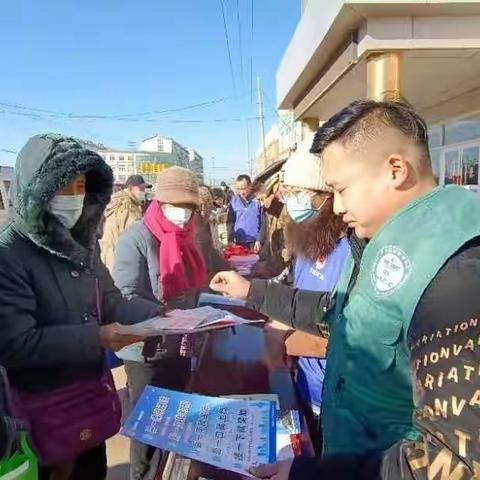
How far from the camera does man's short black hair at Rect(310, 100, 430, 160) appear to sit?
0.92 m

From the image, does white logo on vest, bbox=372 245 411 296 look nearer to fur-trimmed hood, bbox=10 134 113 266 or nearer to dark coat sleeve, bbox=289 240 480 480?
dark coat sleeve, bbox=289 240 480 480

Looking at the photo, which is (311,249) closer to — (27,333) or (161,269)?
(161,269)

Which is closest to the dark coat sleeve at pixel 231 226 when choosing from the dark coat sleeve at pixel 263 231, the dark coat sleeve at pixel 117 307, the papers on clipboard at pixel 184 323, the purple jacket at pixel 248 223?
the purple jacket at pixel 248 223

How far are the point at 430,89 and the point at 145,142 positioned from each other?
233 feet

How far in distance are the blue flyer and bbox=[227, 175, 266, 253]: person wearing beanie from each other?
510cm

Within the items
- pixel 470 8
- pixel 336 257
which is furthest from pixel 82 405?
pixel 470 8

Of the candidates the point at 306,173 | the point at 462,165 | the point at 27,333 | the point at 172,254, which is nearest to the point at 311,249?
the point at 306,173

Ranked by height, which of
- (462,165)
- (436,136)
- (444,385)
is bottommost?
(444,385)

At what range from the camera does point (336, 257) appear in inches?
64.4

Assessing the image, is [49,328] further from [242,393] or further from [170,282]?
[170,282]

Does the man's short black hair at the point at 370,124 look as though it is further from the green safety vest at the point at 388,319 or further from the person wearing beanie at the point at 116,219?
the person wearing beanie at the point at 116,219

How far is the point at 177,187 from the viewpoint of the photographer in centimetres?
226

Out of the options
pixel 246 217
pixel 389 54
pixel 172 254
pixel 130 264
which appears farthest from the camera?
pixel 246 217

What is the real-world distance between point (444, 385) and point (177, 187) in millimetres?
1848
